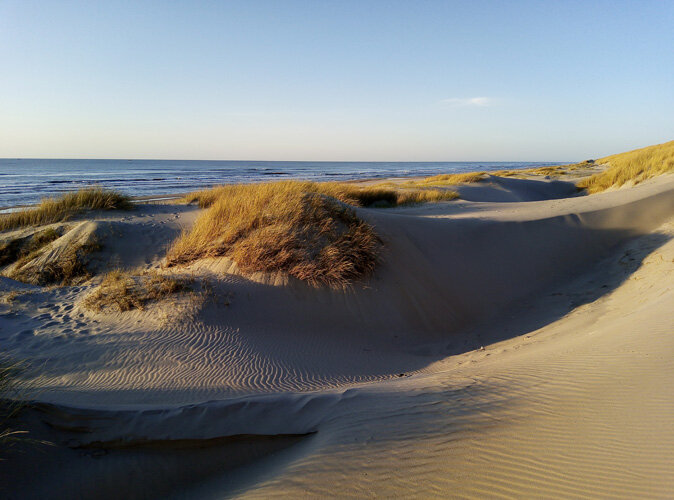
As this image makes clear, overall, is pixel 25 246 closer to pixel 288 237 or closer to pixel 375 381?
pixel 288 237

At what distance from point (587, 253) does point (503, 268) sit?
2270 millimetres

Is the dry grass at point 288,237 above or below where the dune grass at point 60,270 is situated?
above

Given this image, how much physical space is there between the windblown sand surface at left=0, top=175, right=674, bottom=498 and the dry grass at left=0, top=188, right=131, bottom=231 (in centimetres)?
411

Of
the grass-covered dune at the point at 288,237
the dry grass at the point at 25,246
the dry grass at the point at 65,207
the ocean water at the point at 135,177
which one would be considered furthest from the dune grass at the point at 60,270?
the ocean water at the point at 135,177

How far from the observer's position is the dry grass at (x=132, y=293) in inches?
233

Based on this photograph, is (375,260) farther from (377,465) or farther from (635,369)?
(377,465)

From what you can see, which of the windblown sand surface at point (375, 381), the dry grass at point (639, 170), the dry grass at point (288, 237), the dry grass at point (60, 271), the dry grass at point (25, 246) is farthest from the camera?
the dry grass at point (639, 170)

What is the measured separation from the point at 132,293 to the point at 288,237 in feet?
8.62

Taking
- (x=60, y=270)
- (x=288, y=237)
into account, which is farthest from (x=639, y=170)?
(x=60, y=270)

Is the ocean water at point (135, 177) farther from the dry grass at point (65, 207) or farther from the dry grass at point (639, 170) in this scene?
the dry grass at point (639, 170)

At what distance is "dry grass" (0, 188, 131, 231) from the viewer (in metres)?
11.6

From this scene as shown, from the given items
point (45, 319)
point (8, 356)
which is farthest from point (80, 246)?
point (8, 356)

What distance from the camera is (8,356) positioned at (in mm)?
4562

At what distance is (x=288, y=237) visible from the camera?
710 centimetres
